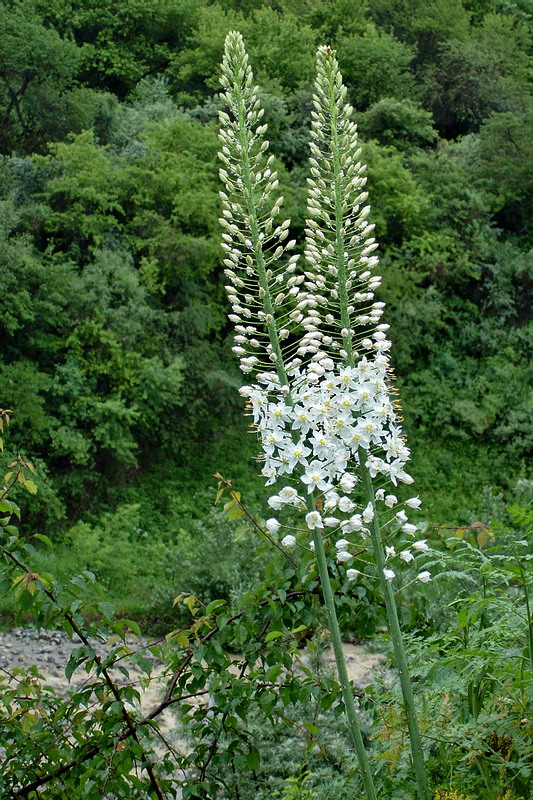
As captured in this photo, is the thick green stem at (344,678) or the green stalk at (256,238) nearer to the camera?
the thick green stem at (344,678)

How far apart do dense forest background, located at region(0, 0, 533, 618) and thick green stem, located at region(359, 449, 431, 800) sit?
6.28 meters

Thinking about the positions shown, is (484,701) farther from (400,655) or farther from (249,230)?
(249,230)

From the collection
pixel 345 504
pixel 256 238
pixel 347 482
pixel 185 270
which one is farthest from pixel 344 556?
pixel 185 270

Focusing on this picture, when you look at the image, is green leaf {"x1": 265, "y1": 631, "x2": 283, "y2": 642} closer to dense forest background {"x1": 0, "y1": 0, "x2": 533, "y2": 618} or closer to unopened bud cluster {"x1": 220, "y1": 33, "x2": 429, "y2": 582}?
unopened bud cluster {"x1": 220, "y1": 33, "x2": 429, "y2": 582}

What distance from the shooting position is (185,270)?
12617 mm

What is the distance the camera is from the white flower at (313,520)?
7.85 feet

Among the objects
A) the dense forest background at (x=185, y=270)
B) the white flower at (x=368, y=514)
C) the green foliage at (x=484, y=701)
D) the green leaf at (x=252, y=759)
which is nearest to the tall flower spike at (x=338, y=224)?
the white flower at (x=368, y=514)

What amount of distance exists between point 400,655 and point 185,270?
419 inches

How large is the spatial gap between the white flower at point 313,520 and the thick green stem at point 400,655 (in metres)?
0.20

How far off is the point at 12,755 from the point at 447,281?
13.2m

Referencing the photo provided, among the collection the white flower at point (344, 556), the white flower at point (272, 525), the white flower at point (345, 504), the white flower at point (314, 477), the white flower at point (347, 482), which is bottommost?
the white flower at point (344, 556)

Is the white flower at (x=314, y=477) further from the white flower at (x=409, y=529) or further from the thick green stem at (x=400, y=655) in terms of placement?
the white flower at (x=409, y=529)

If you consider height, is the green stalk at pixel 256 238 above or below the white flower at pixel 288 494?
above

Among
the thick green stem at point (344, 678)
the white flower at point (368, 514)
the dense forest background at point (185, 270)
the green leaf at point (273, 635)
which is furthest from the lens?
the dense forest background at point (185, 270)
